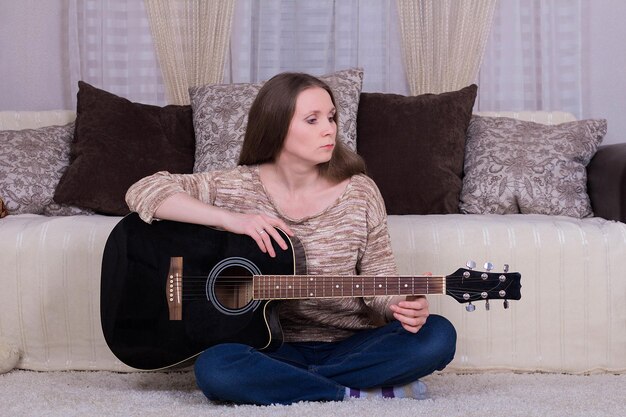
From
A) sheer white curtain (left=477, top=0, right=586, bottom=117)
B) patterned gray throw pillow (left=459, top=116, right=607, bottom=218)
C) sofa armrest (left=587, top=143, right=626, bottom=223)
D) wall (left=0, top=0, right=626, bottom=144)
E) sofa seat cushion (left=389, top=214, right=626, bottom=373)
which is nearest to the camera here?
sofa seat cushion (left=389, top=214, right=626, bottom=373)

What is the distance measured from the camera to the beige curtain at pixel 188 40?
12.8 feet

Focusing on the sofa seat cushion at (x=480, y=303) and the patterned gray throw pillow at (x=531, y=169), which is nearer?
the sofa seat cushion at (x=480, y=303)

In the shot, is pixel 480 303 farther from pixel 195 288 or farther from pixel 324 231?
pixel 195 288

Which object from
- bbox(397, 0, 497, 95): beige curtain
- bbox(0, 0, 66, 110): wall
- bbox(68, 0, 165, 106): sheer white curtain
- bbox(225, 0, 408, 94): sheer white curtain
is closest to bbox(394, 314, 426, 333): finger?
bbox(397, 0, 497, 95): beige curtain

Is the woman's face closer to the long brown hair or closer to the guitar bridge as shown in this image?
the long brown hair

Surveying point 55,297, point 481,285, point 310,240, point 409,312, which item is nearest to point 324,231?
point 310,240

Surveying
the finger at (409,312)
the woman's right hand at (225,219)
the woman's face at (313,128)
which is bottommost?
the finger at (409,312)

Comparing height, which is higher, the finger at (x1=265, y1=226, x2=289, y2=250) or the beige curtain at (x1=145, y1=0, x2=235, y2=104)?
the beige curtain at (x1=145, y1=0, x2=235, y2=104)

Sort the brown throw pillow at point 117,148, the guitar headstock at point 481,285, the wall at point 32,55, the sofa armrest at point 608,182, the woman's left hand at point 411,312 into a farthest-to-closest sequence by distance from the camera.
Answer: the wall at point 32,55
the brown throw pillow at point 117,148
the sofa armrest at point 608,182
the woman's left hand at point 411,312
the guitar headstock at point 481,285

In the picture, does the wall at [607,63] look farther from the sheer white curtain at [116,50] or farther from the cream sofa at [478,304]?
the sheer white curtain at [116,50]

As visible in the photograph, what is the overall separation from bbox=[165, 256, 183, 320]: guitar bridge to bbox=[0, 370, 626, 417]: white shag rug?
22 cm

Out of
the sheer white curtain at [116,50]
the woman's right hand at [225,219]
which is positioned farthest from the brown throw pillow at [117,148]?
the woman's right hand at [225,219]

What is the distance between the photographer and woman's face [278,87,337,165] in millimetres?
2164

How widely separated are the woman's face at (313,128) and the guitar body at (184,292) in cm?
24
